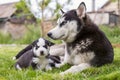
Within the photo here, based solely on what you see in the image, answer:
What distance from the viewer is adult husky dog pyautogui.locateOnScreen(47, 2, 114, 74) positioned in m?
7.83

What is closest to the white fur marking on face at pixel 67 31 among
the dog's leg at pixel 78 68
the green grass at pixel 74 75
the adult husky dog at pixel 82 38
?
the adult husky dog at pixel 82 38

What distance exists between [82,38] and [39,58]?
94 centimetres

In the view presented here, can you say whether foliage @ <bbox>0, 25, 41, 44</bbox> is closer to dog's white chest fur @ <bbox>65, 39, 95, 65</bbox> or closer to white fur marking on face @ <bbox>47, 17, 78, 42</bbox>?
dog's white chest fur @ <bbox>65, 39, 95, 65</bbox>

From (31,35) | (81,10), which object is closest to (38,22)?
(31,35)

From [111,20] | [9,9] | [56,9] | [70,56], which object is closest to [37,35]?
[56,9]

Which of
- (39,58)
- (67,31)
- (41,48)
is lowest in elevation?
(39,58)

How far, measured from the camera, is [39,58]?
25.8 feet

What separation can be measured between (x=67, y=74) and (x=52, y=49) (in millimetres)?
2994

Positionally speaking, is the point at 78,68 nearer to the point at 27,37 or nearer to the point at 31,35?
the point at 27,37

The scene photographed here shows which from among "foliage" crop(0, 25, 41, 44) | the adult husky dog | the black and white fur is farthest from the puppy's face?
"foliage" crop(0, 25, 41, 44)

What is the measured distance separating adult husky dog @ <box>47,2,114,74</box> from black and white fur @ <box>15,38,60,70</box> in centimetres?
28

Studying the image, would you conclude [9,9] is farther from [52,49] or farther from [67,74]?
[67,74]

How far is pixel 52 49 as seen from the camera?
984 centimetres

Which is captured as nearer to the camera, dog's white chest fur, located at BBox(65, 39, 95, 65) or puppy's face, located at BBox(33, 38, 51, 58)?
puppy's face, located at BBox(33, 38, 51, 58)
